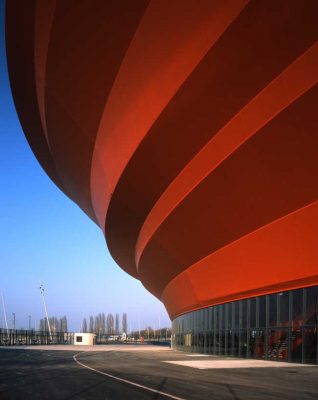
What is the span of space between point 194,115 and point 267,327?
13.7 metres

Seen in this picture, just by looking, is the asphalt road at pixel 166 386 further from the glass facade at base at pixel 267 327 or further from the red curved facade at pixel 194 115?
the red curved facade at pixel 194 115

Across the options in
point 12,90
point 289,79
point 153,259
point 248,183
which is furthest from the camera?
point 153,259

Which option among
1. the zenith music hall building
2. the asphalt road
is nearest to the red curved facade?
the zenith music hall building

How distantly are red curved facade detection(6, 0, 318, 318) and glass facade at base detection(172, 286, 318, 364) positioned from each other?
0.83 meters

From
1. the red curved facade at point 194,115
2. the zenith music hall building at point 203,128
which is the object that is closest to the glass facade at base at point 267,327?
the zenith music hall building at point 203,128

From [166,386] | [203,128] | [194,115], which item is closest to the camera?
[166,386]

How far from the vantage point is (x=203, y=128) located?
779 inches

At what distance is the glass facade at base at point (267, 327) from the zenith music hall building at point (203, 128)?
86mm

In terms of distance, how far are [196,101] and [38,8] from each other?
619cm

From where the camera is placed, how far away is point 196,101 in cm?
1823

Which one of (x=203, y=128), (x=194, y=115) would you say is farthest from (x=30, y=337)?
(x=194, y=115)

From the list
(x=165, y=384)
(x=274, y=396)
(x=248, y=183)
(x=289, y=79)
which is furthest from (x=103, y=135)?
(x=274, y=396)

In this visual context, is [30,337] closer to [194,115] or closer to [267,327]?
[267,327]

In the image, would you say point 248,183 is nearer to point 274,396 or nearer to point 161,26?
point 161,26
